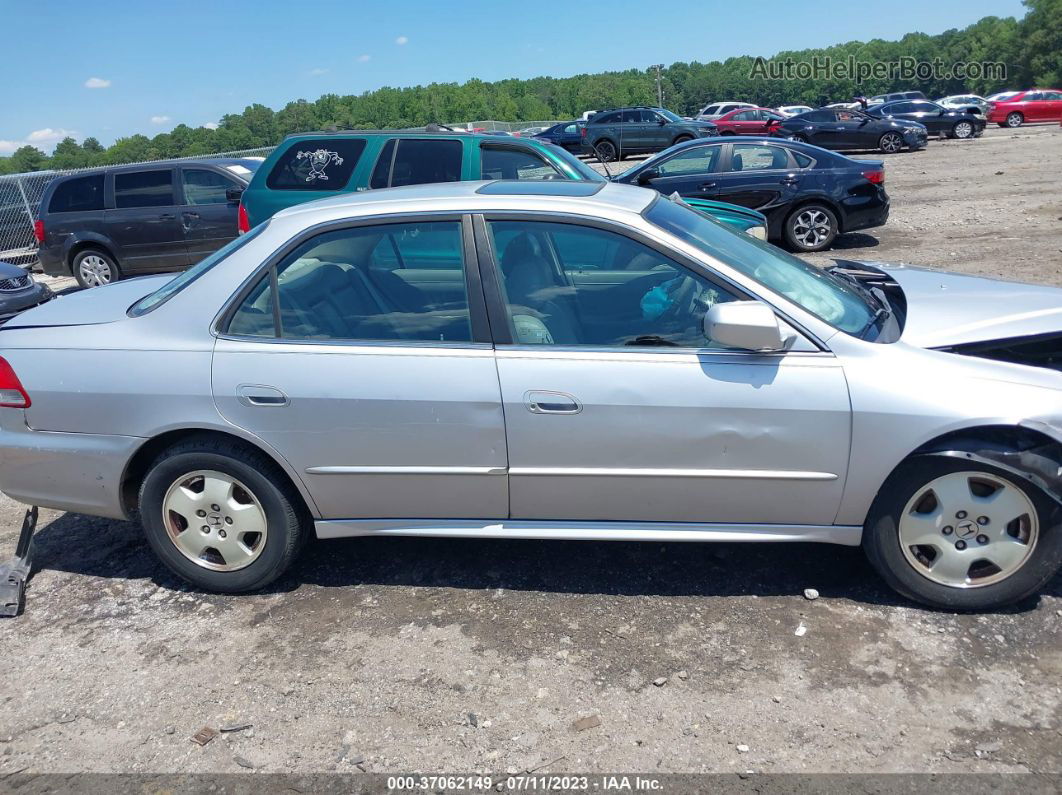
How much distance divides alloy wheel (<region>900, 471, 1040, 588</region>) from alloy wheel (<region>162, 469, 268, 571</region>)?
8.74ft

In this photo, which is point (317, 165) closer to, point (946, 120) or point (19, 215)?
point (19, 215)

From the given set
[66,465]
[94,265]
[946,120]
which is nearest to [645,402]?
[66,465]

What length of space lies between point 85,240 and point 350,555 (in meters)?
10.1

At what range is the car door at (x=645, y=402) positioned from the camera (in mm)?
3281

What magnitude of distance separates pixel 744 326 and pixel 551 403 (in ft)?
2.54

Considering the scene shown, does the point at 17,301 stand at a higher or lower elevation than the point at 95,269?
lower

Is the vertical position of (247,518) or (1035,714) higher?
(247,518)

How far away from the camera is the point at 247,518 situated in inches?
147

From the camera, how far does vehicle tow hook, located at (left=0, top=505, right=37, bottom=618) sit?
3.85 meters

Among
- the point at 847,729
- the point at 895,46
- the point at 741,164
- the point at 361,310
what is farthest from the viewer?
the point at 895,46

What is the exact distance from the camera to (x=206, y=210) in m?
12.0

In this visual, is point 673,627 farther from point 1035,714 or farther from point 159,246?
point 159,246

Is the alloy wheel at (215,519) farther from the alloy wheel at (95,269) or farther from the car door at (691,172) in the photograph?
the alloy wheel at (95,269)

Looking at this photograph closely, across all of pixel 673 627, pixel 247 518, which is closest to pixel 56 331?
pixel 247 518
